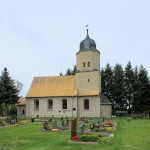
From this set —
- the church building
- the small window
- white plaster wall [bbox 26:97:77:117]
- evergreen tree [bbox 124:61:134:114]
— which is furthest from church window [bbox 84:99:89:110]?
evergreen tree [bbox 124:61:134:114]

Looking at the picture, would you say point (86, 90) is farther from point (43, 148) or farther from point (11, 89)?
point (43, 148)

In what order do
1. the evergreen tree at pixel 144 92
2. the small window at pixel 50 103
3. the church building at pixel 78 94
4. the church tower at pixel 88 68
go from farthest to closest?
the evergreen tree at pixel 144 92 < the small window at pixel 50 103 < the church tower at pixel 88 68 < the church building at pixel 78 94

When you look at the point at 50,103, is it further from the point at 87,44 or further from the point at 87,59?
the point at 87,44

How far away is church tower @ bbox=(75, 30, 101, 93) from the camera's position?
46.6 meters

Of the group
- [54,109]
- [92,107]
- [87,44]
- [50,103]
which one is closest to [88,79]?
[92,107]

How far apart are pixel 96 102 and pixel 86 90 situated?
2787 mm

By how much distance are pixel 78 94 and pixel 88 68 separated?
Result: 4.95 meters

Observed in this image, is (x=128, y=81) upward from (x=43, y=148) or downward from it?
upward

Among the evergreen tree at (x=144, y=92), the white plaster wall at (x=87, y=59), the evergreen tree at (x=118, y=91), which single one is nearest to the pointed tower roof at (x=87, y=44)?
the white plaster wall at (x=87, y=59)

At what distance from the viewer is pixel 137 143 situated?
50.8 feet

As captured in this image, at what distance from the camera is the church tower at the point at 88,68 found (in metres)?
46.6

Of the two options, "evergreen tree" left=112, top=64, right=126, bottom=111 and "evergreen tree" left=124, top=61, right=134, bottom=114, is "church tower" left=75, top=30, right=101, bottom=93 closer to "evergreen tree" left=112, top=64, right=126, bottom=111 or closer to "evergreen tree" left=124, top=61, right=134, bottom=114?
"evergreen tree" left=112, top=64, right=126, bottom=111

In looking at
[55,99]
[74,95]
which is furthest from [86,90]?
[55,99]

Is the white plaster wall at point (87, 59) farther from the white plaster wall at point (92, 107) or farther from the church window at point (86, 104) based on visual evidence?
the church window at point (86, 104)
